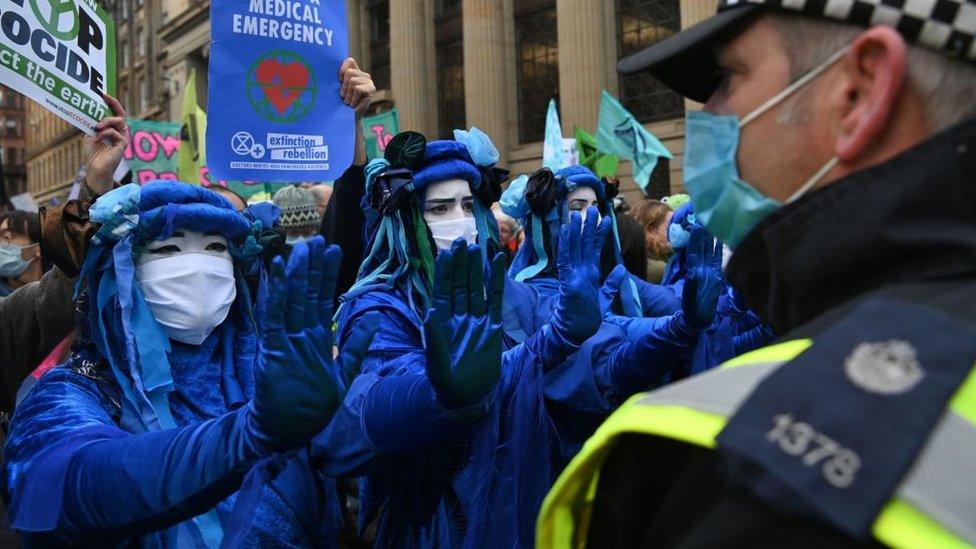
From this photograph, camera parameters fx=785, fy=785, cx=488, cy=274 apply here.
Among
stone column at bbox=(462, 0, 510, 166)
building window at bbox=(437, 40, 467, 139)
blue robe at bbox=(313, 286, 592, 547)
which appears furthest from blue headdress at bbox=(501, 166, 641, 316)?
building window at bbox=(437, 40, 467, 139)

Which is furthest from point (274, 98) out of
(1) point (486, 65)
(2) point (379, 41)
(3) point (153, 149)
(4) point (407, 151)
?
(2) point (379, 41)

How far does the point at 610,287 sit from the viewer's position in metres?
3.53

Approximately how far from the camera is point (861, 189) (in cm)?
96

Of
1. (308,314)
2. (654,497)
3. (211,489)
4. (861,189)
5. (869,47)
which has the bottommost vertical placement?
(211,489)

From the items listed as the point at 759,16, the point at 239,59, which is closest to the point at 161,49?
the point at 239,59

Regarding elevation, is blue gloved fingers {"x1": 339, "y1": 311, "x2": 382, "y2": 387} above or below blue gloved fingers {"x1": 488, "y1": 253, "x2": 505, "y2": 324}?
below

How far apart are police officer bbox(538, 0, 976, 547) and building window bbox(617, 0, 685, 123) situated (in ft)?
57.3

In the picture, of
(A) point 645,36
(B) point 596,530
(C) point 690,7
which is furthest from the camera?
(A) point 645,36

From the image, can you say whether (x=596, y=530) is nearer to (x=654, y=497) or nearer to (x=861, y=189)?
(x=654, y=497)

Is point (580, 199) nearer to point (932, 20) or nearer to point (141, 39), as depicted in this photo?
point (932, 20)

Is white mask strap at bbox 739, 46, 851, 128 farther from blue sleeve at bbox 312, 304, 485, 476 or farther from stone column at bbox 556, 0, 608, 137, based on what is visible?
stone column at bbox 556, 0, 608, 137

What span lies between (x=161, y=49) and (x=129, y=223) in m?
42.0

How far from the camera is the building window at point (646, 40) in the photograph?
1830cm

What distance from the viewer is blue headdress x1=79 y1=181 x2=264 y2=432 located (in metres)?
2.18
